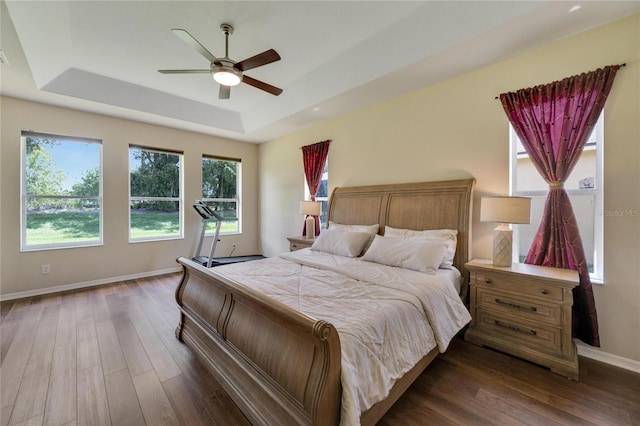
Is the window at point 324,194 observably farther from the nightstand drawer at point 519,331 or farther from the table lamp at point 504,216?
the nightstand drawer at point 519,331

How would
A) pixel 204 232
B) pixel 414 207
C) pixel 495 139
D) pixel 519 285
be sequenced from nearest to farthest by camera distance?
pixel 519 285, pixel 495 139, pixel 414 207, pixel 204 232

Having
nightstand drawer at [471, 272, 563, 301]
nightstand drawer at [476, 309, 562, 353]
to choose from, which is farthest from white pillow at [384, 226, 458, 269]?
nightstand drawer at [476, 309, 562, 353]

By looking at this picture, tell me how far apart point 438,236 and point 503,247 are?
0.58 metres

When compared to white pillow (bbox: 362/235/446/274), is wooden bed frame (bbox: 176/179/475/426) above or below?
below

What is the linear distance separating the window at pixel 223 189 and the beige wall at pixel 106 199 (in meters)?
0.16

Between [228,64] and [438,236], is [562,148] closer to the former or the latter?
[438,236]

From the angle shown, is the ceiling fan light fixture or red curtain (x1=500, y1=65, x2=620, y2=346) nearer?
red curtain (x1=500, y1=65, x2=620, y2=346)

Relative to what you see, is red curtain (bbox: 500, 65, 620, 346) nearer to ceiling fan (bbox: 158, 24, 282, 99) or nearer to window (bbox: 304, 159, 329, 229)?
ceiling fan (bbox: 158, 24, 282, 99)

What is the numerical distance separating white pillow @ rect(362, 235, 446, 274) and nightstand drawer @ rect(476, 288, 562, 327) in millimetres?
539

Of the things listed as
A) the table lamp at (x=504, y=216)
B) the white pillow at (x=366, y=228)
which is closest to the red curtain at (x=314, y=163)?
the white pillow at (x=366, y=228)

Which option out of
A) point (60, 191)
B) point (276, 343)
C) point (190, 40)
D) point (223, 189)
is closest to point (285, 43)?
point (190, 40)

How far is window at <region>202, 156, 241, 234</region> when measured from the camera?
5.45 meters

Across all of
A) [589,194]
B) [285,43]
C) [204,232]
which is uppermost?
[285,43]

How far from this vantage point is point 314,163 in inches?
180
